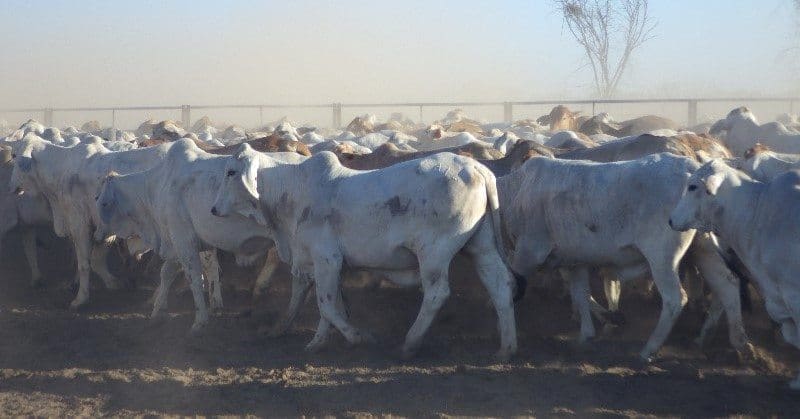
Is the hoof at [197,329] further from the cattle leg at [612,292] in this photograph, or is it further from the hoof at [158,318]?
the cattle leg at [612,292]

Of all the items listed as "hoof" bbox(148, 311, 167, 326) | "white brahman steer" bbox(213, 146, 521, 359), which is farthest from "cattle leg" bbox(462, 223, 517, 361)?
"hoof" bbox(148, 311, 167, 326)

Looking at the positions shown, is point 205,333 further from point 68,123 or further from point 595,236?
point 68,123

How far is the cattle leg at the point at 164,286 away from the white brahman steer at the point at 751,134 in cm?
941

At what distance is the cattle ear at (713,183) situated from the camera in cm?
755

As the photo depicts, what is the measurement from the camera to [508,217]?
975 centimetres

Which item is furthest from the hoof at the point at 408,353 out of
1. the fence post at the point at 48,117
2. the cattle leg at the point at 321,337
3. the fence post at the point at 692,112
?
the fence post at the point at 48,117

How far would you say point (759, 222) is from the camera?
7.45 m

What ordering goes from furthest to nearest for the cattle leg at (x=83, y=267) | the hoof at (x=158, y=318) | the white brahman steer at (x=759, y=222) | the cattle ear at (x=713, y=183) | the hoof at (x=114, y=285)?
1. the hoof at (x=114, y=285)
2. the cattle leg at (x=83, y=267)
3. the hoof at (x=158, y=318)
4. the cattle ear at (x=713, y=183)
5. the white brahman steer at (x=759, y=222)

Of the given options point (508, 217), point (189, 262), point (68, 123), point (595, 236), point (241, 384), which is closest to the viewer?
point (241, 384)

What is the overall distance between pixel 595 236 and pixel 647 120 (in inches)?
578

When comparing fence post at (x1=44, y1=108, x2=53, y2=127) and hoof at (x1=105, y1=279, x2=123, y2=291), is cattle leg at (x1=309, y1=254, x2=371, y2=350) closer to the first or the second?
hoof at (x1=105, y1=279, x2=123, y2=291)

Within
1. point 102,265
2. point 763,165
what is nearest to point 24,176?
point 102,265

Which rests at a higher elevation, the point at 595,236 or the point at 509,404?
the point at 595,236

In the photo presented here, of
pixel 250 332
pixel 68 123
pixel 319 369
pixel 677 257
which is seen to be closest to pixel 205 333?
pixel 250 332
